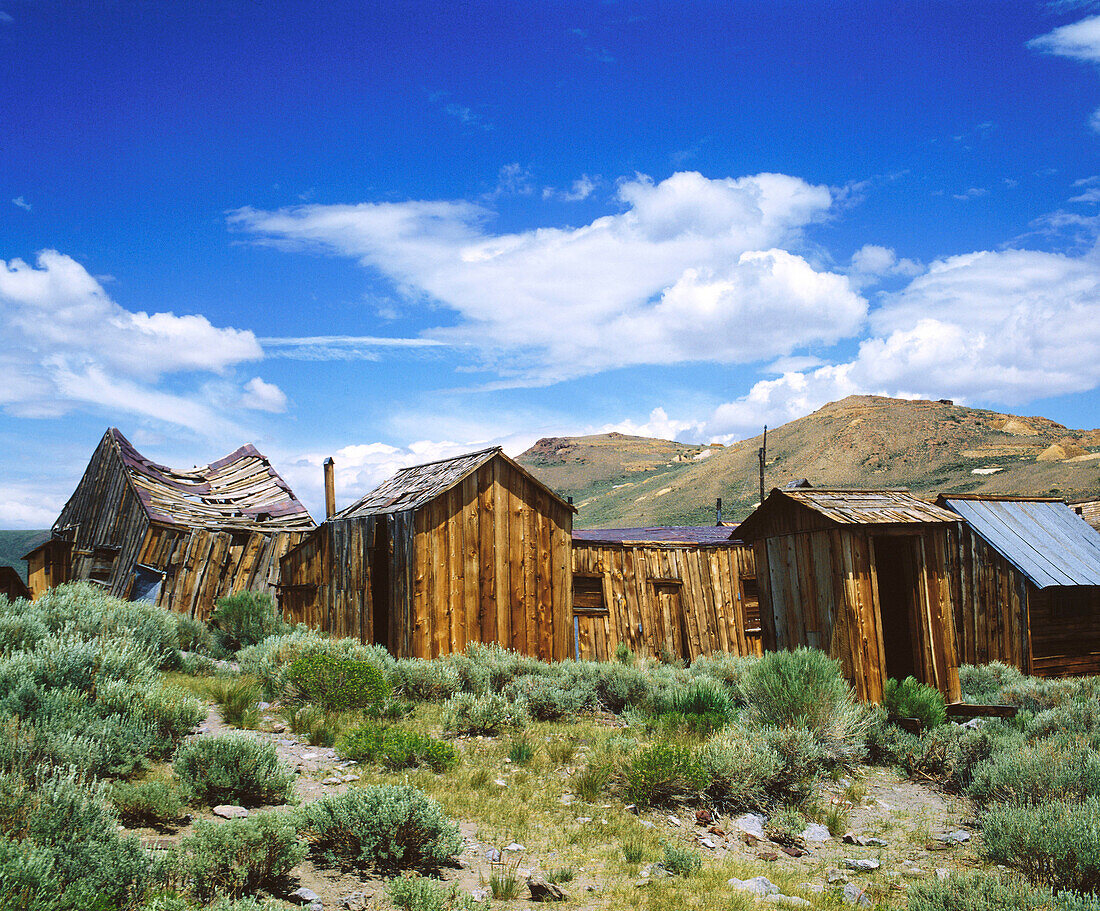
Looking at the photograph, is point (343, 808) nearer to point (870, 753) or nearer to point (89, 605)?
point (89, 605)

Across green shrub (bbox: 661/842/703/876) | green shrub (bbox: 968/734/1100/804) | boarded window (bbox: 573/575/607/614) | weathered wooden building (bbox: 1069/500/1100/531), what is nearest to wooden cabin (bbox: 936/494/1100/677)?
weathered wooden building (bbox: 1069/500/1100/531)

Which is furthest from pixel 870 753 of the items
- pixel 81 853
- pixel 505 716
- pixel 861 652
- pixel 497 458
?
pixel 81 853

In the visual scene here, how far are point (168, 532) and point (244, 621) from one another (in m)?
3.93

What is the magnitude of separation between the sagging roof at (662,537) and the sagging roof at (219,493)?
750cm

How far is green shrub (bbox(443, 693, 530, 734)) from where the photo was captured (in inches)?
322

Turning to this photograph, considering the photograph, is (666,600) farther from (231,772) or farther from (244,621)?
(231,772)

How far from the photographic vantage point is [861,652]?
386 inches

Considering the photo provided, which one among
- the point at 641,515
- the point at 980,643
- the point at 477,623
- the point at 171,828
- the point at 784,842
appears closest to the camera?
the point at 171,828

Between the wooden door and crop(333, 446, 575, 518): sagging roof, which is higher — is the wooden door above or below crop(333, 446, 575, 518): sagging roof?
below

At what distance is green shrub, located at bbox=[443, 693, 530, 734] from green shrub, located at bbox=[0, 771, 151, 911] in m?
4.41

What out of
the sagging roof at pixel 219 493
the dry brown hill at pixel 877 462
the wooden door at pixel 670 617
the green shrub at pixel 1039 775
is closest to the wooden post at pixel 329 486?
the sagging roof at pixel 219 493

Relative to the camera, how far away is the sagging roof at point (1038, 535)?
14062 mm

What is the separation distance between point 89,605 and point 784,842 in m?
7.82

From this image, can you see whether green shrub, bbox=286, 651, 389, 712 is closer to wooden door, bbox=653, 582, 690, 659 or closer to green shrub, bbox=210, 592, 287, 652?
green shrub, bbox=210, 592, 287, 652
